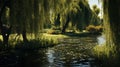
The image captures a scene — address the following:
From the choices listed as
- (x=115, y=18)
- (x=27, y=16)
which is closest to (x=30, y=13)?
(x=27, y=16)

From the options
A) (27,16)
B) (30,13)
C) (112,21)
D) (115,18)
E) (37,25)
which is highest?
(30,13)

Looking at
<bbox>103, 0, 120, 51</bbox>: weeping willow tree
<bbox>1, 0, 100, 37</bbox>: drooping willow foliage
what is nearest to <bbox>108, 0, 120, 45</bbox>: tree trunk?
<bbox>103, 0, 120, 51</bbox>: weeping willow tree

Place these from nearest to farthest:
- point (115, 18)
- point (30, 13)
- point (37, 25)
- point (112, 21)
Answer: point (115, 18)
point (112, 21)
point (30, 13)
point (37, 25)

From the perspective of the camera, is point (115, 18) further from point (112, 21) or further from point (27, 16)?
point (27, 16)

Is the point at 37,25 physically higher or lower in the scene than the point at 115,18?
lower

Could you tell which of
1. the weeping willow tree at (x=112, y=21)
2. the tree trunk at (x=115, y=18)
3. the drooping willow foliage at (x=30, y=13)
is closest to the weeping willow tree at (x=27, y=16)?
the drooping willow foliage at (x=30, y=13)

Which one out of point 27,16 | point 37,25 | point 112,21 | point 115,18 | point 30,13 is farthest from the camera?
point 37,25

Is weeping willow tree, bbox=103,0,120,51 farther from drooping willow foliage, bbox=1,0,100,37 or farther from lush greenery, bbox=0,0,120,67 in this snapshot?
drooping willow foliage, bbox=1,0,100,37

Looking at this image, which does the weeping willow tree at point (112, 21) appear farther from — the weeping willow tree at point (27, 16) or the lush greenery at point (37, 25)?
the weeping willow tree at point (27, 16)

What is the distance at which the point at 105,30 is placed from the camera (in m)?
18.0

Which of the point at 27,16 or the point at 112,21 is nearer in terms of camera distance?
the point at 112,21

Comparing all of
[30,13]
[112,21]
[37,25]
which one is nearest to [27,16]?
[30,13]

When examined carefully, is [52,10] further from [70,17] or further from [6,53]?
[70,17]

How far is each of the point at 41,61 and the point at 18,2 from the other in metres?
6.87
